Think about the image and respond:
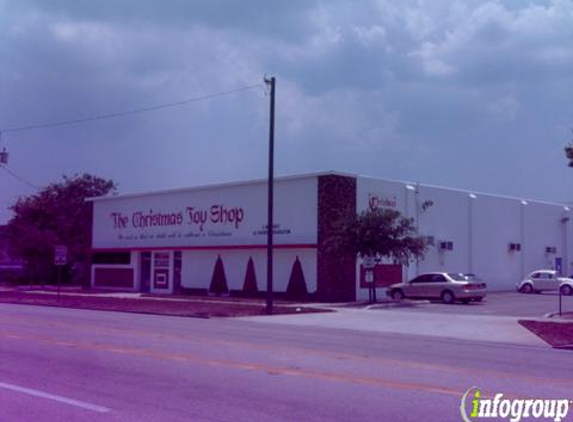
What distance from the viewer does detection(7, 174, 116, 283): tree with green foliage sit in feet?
→ 201

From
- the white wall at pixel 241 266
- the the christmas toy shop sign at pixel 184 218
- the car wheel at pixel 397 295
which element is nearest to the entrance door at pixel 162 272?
the white wall at pixel 241 266

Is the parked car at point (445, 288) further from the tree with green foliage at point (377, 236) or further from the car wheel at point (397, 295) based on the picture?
the tree with green foliage at point (377, 236)

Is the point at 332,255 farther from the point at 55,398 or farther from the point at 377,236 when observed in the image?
the point at 55,398

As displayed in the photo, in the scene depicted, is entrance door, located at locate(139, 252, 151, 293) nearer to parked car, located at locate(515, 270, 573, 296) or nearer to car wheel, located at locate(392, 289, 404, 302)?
car wheel, located at locate(392, 289, 404, 302)

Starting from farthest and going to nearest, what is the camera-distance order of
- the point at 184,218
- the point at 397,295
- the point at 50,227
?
the point at 50,227, the point at 184,218, the point at 397,295

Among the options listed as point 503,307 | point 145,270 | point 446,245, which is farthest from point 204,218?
point 503,307

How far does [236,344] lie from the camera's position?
17359 mm

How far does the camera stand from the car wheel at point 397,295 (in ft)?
132

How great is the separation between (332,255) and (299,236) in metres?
2.12

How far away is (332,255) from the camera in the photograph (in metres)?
39.2

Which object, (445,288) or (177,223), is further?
(177,223)

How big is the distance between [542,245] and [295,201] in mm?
24274

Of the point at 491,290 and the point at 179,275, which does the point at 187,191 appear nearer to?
the point at 179,275

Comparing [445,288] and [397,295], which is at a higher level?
[445,288]
